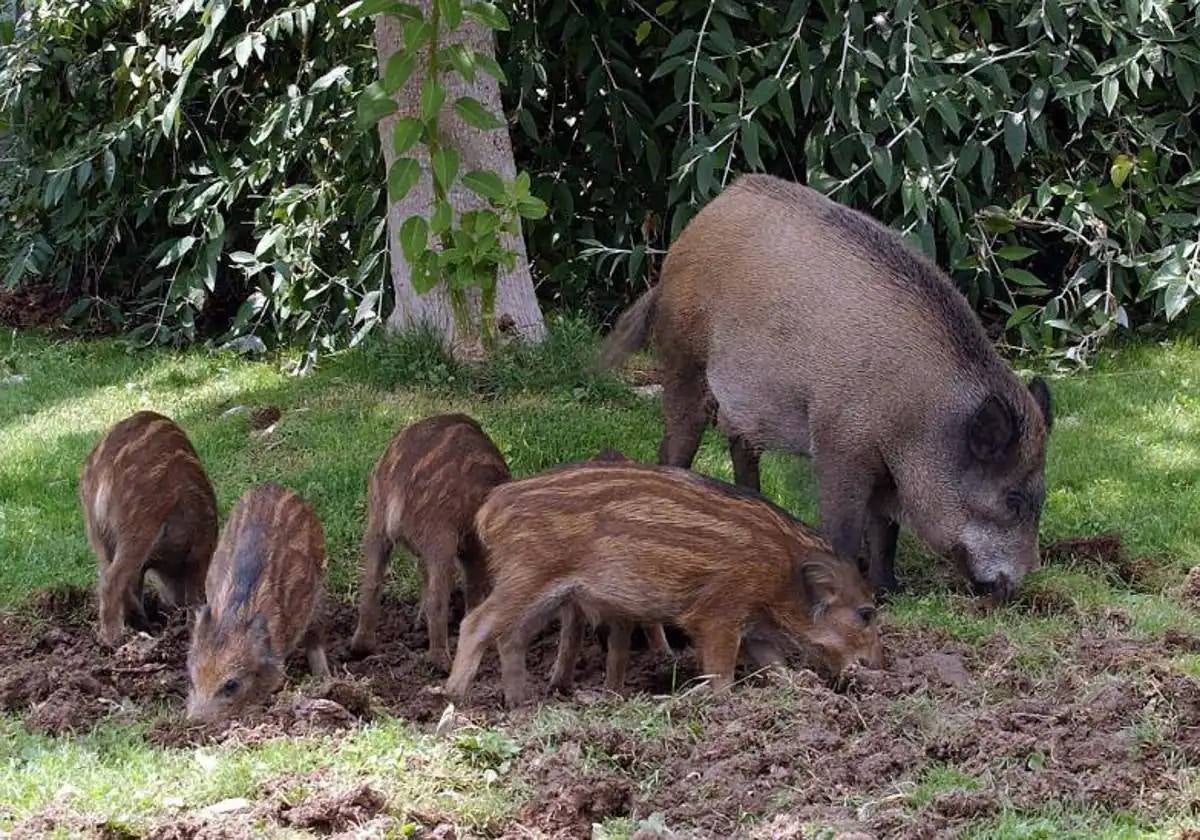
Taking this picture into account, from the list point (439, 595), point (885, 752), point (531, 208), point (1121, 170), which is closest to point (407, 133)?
point (531, 208)

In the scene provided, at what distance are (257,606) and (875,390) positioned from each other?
8.47 ft

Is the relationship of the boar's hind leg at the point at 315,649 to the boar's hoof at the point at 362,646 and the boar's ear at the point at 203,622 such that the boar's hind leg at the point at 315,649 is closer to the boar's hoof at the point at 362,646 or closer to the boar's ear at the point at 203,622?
the boar's hoof at the point at 362,646

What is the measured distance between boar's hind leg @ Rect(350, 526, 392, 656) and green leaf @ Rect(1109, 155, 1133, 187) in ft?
18.8

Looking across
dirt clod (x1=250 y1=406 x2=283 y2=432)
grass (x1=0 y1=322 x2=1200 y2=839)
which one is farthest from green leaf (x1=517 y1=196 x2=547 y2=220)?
dirt clod (x1=250 y1=406 x2=283 y2=432)

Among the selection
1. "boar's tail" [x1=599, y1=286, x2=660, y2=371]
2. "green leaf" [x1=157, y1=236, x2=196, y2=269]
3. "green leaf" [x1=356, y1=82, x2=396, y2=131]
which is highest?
"green leaf" [x1=356, y1=82, x2=396, y2=131]

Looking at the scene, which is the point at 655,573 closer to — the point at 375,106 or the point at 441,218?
the point at 441,218

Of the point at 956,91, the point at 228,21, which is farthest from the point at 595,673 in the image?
the point at 228,21

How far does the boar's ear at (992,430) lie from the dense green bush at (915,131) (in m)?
→ 2.96

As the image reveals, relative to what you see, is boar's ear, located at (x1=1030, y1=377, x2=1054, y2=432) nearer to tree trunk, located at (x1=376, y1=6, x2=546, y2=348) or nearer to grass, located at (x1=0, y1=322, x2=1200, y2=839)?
grass, located at (x1=0, y1=322, x2=1200, y2=839)

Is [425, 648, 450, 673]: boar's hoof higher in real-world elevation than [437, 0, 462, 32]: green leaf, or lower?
lower

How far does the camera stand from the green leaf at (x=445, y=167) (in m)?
7.93

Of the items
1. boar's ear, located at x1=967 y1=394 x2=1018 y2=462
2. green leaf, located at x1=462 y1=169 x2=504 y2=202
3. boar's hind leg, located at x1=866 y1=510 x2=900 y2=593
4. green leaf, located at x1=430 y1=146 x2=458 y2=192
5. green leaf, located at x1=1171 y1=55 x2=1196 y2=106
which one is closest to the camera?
boar's ear, located at x1=967 y1=394 x2=1018 y2=462

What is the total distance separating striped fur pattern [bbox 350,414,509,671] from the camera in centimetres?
643

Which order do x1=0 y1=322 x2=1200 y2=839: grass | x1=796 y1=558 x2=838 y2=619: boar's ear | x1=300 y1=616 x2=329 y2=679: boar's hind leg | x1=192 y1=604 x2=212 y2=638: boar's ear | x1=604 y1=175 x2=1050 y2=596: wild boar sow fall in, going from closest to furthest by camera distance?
1. x1=0 y1=322 x2=1200 y2=839: grass
2. x1=192 y1=604 x2=212 y2=638: boar's ear
3. x1=796 y1=558 x2=838 y2=619: boar's ear
4. x1=300 y1=616 x2=329 y2=679: boar's hind leg
5. x1=604 y1=175 x2=1050 y2=596: wild boar sow
